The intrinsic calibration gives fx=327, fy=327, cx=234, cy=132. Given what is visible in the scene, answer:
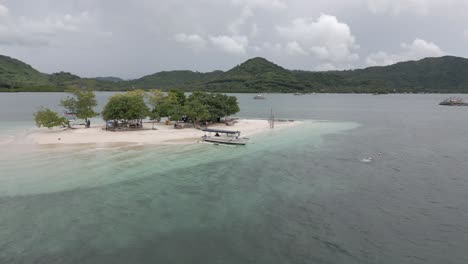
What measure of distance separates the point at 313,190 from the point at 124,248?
60.6 ft

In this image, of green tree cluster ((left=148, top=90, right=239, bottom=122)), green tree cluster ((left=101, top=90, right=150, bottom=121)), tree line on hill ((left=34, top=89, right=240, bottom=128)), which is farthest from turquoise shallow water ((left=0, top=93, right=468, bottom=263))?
green tree cluster ((left=148, top=90, right=239, bottom=122))

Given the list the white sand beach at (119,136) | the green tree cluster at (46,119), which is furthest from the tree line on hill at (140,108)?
the white sand beach at (119,136)

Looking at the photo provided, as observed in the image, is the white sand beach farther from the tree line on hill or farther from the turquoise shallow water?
the turquoise shallow water

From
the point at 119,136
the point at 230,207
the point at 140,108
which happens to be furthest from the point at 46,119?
the point at 230,207

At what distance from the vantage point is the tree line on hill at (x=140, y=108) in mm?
67438

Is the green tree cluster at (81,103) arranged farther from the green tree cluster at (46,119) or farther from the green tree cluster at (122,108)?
the green tree cluster at (122,108)

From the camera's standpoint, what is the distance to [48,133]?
219 feet

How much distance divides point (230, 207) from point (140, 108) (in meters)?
47.0

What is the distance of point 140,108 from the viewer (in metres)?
68.3

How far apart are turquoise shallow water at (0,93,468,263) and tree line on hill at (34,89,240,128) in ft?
66.2

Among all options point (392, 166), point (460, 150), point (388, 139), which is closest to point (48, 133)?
point (392, 166)

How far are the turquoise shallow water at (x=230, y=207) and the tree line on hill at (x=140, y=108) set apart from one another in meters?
20.2

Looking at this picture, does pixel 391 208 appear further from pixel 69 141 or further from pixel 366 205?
pixel 69 141

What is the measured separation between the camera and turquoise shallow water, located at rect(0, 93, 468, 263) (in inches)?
778
